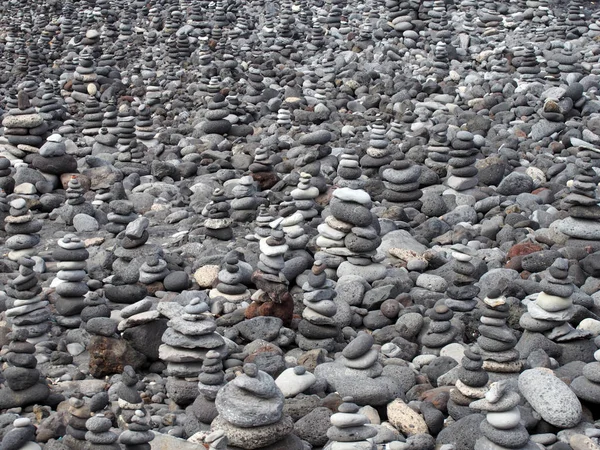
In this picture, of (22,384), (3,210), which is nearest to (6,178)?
(3,210)

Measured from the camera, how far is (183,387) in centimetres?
723

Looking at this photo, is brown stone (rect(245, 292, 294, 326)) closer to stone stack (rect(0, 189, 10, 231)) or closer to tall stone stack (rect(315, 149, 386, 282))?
tall stone stack (rect(315, 149, 386, 282))

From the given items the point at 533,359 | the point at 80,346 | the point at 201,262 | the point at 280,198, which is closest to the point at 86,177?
the point at 280,198

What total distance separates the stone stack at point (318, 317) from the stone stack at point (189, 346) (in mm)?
1212

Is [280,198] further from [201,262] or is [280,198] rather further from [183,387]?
[183,387]

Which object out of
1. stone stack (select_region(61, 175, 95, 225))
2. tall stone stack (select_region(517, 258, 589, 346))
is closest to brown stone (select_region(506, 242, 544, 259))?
tall stone stack (select_region(517, 258, 589, 346))

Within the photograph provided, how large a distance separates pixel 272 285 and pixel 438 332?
175 cm

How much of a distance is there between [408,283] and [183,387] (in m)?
3.40

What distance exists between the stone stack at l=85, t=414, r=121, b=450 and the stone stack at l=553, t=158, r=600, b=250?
6.42 m

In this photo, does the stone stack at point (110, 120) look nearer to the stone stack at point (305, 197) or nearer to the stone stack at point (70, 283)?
the stone stack at point (305, 197)

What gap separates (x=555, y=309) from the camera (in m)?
7.99

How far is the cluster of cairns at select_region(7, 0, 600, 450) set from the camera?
21.8 ft

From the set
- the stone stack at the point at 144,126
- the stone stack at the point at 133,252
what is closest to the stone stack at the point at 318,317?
the stone stack at the point at 133,252

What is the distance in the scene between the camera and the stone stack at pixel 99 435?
5.75m
